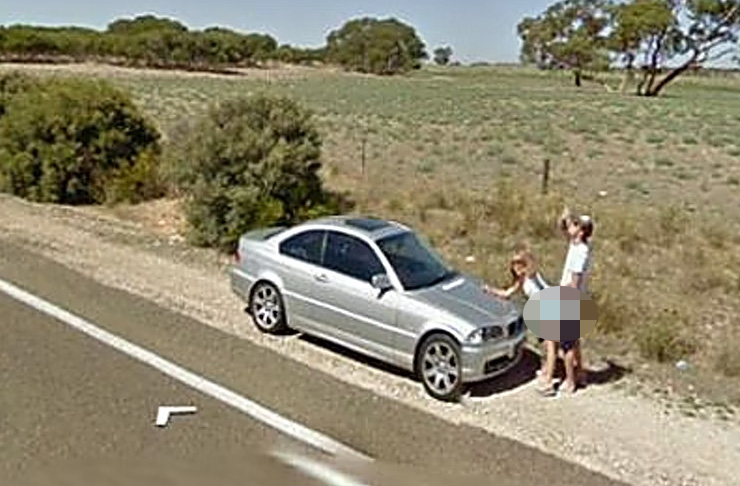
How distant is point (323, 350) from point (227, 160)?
211 inches

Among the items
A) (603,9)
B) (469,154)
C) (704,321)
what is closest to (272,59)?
(603,9)

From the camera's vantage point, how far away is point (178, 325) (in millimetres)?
8023

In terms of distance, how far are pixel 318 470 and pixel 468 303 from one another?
2196mm

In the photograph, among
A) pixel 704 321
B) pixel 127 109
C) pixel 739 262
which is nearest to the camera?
pixel 704 321

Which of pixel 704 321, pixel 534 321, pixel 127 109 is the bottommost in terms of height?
pixel 704 321

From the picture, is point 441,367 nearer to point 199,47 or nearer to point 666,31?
point 666,31

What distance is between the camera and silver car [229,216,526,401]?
6.51m

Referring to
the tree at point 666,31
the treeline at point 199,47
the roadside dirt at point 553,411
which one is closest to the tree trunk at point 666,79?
the tree at point 666,31

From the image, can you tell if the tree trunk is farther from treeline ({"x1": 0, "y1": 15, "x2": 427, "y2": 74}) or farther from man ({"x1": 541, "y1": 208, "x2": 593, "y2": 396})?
man ({"x1": 541, "y1": 208, "x2": 593, "y2": 396})

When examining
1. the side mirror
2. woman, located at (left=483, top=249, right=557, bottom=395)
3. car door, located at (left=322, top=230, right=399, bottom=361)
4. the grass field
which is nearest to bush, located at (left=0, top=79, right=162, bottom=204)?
the grass field

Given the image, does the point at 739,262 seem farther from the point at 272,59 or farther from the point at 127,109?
the point at 272,59

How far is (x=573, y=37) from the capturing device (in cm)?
7819

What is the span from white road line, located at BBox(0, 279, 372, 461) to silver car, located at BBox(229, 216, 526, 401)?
125 cm

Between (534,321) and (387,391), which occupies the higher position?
(534,321)
